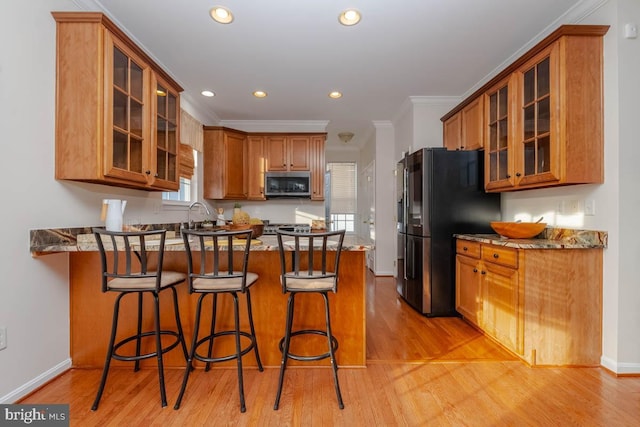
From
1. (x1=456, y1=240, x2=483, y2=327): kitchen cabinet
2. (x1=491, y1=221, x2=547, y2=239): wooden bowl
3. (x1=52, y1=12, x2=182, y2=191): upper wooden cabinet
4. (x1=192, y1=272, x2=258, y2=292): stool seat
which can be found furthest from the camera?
(x1=456, y1=240, x2=483, y2=327): kitchen cabinet

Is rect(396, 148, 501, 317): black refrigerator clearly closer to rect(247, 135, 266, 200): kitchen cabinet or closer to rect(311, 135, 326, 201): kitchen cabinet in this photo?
rect(311, 135, 326, 201): kitchen cabinet

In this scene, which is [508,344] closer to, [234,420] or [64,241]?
[234,420]

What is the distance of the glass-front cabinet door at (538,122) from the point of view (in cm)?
215

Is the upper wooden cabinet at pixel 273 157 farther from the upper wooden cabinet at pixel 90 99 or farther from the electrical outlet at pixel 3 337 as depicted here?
the electrical outlet at pixel 3 337

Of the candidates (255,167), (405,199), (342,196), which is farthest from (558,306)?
(342,196)

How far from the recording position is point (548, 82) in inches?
86.7

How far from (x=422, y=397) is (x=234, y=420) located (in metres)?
1.09

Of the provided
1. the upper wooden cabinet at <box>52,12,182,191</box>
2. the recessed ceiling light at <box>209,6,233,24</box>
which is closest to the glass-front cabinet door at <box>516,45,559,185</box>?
the recessed ceiling light at <box>209,6,233,24</box>

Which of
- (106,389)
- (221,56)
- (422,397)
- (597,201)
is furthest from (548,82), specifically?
→ (106,389)

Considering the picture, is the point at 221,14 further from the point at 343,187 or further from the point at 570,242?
the point at 343,187

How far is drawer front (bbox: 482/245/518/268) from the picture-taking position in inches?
88.2

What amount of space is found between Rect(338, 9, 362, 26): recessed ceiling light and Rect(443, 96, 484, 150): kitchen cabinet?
1.53m

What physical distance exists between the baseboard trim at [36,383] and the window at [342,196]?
16.3 feet

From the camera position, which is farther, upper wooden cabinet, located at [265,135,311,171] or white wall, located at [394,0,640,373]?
upper wooden cabinet, located at [265,135,311,171]
